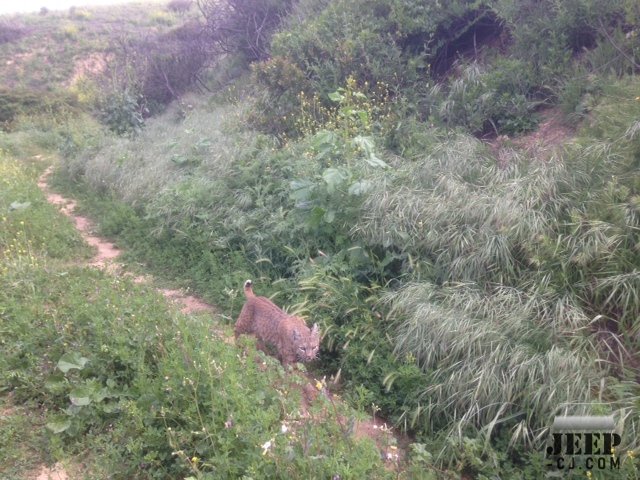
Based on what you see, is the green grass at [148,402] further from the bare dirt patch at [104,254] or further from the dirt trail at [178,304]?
the bare dirt patch at [104,254]

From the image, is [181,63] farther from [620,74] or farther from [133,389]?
[133,389]

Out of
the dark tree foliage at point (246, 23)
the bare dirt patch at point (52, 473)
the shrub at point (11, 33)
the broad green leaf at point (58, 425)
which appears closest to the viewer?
the bare dirt patch at point (52, 473)

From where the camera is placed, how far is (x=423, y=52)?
30.7 ft

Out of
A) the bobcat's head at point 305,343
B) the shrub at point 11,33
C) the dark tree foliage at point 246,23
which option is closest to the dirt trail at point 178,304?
the bobcat's head at point 305,343

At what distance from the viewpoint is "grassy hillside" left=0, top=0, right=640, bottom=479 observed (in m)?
3.87

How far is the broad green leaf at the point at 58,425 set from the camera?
347 centimetres

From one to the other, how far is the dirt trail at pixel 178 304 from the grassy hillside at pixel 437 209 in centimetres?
19

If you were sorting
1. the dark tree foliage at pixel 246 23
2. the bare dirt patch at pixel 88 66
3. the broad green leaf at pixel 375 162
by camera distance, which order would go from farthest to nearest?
the bare dirt patch at pixel 88 66 < the dark tree foliage at pixel 246 23 < the broad green leaf at pixel 375 162

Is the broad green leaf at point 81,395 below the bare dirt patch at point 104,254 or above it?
above

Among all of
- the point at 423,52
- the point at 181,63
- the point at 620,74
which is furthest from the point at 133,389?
the point at 181,63

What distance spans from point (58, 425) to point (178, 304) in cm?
173

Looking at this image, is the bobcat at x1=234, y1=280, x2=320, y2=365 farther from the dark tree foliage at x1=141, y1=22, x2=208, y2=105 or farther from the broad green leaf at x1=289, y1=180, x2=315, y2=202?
the dark tree foliage at x1=141, y1=22, x2=208, y2=105

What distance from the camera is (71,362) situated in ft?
12.9

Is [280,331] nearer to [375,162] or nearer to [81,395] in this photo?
[81,395]
